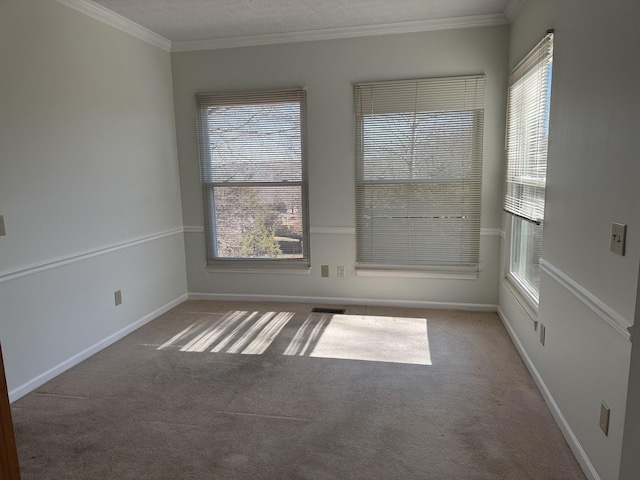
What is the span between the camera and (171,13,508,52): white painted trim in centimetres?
370

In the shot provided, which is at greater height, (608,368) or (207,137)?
(207,137)

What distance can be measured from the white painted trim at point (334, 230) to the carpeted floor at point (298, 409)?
0.97 meters

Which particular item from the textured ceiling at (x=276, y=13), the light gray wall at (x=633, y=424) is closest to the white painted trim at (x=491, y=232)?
the textured ceiling at (x=276, y=13)

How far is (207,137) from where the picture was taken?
4.37m

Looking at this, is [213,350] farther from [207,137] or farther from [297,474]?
[207,137]

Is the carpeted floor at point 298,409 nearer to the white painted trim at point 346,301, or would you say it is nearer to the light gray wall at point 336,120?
the white painted trim at point 346,301

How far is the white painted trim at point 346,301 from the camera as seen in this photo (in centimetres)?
411

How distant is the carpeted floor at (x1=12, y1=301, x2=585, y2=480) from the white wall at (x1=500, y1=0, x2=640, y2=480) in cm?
30

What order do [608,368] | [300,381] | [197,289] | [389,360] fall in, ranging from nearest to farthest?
[608,368], [300,381], [389,360], [197,289]

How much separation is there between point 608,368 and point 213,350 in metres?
2.58

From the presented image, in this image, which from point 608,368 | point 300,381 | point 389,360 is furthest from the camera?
point 389,360

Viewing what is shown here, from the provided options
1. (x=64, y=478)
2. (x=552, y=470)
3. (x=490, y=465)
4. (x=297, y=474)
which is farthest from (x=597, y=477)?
(x=64, y=478)

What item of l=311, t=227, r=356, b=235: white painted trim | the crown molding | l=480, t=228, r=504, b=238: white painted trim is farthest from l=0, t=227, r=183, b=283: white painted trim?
the crown molding

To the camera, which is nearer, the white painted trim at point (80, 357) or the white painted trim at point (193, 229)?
the white painted trim at point (80, 357)
